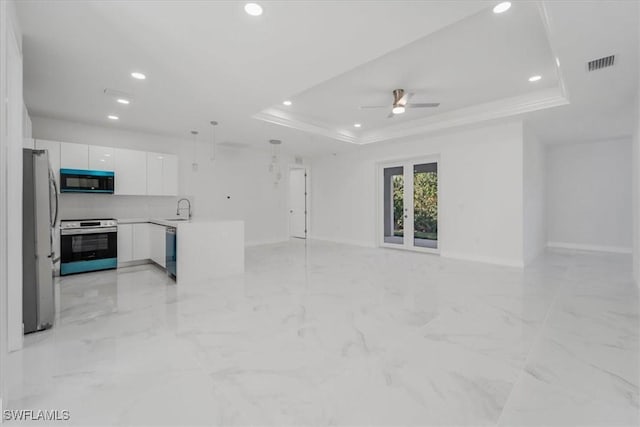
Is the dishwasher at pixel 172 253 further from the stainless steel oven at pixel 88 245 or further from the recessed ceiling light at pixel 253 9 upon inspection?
the recessed ceiling light at pixel 253 9

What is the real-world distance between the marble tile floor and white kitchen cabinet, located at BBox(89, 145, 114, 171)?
7.02ft

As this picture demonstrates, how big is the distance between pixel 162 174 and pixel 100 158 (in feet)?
3.40

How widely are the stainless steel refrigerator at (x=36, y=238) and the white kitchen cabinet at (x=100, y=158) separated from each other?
9.23ft

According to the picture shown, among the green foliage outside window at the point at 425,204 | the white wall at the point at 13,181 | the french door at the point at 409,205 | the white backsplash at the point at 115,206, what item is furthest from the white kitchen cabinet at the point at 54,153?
the green foliage outside window at the point at 425,204

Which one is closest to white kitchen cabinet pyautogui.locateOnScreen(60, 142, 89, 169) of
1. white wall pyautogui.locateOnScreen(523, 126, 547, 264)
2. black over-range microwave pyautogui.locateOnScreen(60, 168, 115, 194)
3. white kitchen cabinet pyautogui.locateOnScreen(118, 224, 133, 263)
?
black over-range microwave pyautogui.locateOnScreen(60, 168, 115, 194)

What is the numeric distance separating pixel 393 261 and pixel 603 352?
3.58m

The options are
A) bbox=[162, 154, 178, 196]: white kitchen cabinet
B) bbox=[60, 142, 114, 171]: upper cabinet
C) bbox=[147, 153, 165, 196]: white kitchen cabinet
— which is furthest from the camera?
bbox=[162, 154, 178, 196]: white kitchen cabinet

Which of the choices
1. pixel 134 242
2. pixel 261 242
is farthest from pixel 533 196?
pixel 134 242

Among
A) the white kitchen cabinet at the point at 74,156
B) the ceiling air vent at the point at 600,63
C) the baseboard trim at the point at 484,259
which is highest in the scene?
the ceiling air vent at the point at 600,63

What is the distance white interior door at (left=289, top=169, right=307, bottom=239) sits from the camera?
944 centimetres

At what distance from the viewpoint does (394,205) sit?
7.30m

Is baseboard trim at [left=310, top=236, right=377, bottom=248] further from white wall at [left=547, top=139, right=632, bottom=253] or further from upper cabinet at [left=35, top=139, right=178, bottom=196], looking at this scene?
white wall at [left=547, top=139, right=632, bottom=253]

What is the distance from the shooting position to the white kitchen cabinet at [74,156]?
15.6 feet

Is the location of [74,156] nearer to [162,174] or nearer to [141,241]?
[162,174]
